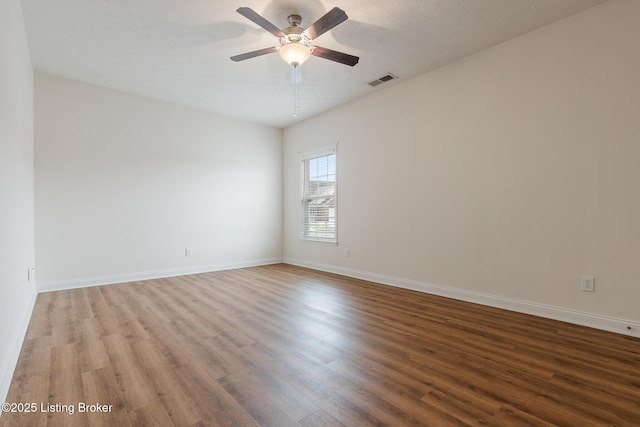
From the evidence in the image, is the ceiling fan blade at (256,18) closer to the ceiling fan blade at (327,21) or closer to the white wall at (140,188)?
the ceiling fan blade at (327,21)

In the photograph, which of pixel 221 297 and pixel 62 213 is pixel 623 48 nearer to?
pixel 221 297

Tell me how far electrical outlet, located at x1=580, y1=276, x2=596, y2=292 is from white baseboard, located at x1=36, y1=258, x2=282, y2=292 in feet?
15.6

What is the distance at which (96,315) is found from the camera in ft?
9.87

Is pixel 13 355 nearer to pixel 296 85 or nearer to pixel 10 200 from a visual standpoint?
pixel 10 200

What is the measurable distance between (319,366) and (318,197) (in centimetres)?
380

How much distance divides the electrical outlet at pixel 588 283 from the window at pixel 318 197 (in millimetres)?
3177

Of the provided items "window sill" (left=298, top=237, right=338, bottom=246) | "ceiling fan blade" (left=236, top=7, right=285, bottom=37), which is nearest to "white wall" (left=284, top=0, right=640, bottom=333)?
"window sill" (left=298, top=237, right=338, bottom=246)

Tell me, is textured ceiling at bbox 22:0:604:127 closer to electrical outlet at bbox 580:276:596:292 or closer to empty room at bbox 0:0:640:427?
empty room at bbox 0:0:640:427

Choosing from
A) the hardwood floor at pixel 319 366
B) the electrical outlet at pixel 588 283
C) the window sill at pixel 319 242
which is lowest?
the hardwood floor at pixel 319 366

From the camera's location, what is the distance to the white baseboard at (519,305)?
8.27 feet

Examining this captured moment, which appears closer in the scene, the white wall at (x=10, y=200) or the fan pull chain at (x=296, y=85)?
the white wall at (x=10, y=200)

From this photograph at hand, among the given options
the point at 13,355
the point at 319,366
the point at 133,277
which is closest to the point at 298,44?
the point at 319,366

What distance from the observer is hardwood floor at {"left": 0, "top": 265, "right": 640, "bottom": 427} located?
150 cm

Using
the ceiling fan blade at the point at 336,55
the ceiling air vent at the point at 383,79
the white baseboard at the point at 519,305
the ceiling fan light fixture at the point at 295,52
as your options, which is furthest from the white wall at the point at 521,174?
the ceiling fan light fixture at the point at 295,52
